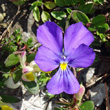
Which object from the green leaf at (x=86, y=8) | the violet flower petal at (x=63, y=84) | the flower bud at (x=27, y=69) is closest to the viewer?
the violet flower petal at (x=63, y=84)

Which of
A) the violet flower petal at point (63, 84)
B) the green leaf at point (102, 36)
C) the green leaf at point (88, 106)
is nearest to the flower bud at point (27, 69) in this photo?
the violet flower petal at point (63, 84)

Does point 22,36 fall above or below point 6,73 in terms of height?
above

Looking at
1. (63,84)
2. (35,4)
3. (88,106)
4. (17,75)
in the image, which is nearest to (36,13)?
(35,4)

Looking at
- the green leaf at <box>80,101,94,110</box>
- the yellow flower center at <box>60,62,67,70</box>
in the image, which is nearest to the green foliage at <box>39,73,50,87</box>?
the green leaf at <box>80,101,94,110</box>

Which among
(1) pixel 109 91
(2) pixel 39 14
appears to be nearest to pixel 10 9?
(2) pixel 39 14

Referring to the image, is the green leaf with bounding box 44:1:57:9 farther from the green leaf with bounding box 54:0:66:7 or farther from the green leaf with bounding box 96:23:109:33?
the green leaf with bounding box 96:23:109:33

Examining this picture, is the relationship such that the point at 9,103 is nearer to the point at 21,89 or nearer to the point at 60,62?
the point at 21,89

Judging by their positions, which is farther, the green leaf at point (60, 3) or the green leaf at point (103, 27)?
the green leaf at point (60, 3)

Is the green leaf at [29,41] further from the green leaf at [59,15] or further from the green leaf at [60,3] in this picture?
the green leaf at [60,3]
